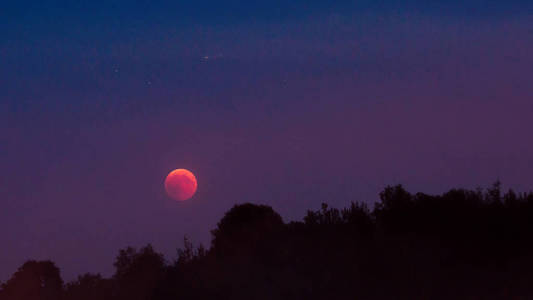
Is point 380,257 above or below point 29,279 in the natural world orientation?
below

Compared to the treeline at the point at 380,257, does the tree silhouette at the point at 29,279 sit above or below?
above

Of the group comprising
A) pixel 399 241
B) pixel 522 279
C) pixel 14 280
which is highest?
pixel 14 280

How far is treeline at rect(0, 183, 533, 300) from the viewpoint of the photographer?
23516 mm

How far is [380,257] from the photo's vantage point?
25.2 m

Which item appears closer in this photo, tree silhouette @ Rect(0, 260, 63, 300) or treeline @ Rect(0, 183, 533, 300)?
treeline @ Rect(0, 183, 533, 300)

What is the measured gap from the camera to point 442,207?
2666 cm

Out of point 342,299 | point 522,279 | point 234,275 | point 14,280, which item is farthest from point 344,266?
point 14,280

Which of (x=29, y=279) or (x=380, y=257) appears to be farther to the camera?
(x=29, y=279)

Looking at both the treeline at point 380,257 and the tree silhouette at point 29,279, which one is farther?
the tree silhouette at point 29,279

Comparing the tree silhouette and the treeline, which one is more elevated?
the tree silhouette

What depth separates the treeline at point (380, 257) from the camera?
23516 millimetres

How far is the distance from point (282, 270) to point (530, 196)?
7.87m

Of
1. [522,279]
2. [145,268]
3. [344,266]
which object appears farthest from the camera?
[145,268]

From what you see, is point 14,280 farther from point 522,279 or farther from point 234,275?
point 522,279
